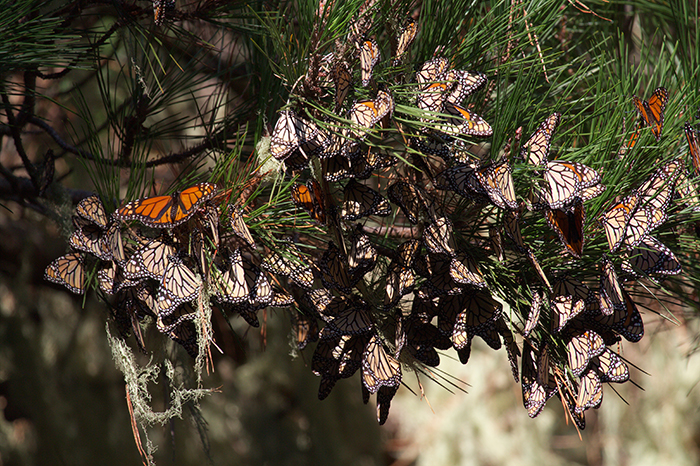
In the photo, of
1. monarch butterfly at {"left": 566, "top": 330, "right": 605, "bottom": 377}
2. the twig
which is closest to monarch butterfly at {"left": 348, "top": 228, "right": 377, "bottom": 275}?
monarch butterfly at {"left": 566, "top": 330, "right": 605, "bottom": 377}

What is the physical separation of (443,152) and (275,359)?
158 cm

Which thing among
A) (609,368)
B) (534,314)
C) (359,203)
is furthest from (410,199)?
(609,368)

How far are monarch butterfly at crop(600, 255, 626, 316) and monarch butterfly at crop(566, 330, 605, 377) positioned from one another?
0.15ft

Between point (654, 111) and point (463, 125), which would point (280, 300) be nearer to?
point (463, 125)

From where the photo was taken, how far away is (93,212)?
53 cm

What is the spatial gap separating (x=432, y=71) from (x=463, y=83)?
0.03m

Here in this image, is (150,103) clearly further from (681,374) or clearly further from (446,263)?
(681,374)

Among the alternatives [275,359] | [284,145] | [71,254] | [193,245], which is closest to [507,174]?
[284,145]

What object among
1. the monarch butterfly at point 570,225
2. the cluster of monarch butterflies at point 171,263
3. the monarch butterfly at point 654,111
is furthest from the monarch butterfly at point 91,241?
the monarch butterfly at point 654,111

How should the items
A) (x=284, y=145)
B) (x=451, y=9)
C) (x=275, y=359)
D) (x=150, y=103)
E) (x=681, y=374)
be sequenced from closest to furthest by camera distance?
(x=284, y=145) → (x=451, y=9) → (x=150, y=103) → (x=275, y=359) → (x=681, y=374)

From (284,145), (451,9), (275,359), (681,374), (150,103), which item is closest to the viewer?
(284,145)

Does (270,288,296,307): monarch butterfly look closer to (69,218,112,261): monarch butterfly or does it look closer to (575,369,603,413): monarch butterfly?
(69,218,112,261): monarch butterfly

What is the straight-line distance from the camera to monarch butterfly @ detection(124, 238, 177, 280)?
18.8 inches

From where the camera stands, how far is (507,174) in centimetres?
42
